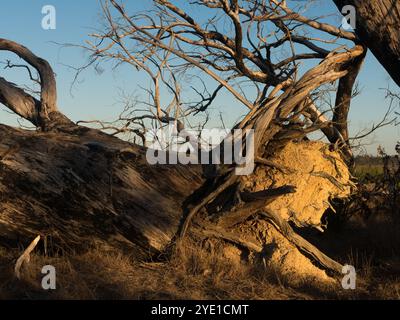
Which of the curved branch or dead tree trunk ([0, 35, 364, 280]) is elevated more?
the curved branch

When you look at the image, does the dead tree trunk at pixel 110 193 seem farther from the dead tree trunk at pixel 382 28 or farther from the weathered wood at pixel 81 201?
the dead tree trunk at pixel 382 28

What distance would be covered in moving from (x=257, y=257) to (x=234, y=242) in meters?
0.36

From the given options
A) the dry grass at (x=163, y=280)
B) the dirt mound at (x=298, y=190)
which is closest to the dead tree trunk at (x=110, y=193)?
the dirt mound at (x=298, y=190)

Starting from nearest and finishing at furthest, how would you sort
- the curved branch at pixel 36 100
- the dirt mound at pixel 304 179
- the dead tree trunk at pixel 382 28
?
the dead tree trunk at pixel 382 28 < the dirt mound at pixel 304 179 < the curved branch at pixel 36 100

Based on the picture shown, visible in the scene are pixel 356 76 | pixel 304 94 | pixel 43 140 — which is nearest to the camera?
pixel 43 140

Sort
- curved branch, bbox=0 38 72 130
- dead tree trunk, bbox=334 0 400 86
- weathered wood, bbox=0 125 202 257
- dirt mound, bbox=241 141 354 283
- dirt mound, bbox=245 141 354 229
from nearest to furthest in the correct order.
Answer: weathered wood, bbox=0 125 202 257, dirt mound, bbox=241 141 354 283, dead tree trunk, bbox=334 0 400 86, dirt mound, bbox=245 141 354 229, curved branch, bbox=0 38 72 130

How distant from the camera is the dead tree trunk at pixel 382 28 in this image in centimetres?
734

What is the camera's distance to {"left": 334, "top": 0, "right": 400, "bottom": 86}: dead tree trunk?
734cm

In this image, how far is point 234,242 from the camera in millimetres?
7125

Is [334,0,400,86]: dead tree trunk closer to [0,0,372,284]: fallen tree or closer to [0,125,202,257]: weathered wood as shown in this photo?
[0,0,372,284]: fallen tree

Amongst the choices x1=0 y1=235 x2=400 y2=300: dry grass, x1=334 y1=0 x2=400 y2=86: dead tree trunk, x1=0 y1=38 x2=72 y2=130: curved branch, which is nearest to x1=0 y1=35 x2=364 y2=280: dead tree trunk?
x1=0 y1=235 x2=400 y2=300: dry grass

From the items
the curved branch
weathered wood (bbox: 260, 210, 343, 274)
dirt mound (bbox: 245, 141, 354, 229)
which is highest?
the curved branch
